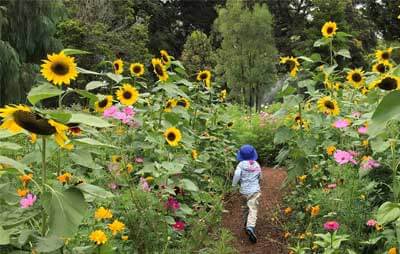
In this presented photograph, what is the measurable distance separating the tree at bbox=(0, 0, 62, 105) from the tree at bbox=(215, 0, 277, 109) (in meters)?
6.54

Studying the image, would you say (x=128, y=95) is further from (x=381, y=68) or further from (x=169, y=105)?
(x=381, y=68)

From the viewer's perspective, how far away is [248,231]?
14.1ft

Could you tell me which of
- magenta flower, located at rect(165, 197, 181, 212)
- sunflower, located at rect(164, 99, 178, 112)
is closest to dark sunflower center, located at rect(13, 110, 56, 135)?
magenta flower, located at rect(165, 197, 181, 212)

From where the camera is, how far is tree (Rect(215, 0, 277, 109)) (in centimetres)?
1719

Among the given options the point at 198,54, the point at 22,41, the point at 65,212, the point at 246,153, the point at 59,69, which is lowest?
the point at 198,54

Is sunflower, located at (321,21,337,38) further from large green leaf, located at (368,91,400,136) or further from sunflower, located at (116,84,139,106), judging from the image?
large green leaf, located at (368,91,400,136)

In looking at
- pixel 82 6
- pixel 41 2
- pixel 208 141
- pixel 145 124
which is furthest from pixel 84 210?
pixel 82 6

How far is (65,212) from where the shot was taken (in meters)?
1.41

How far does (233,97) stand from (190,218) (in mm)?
14786

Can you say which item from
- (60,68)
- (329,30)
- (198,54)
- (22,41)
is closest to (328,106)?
(329,30)

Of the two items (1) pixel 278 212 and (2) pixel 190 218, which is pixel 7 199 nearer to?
(2) pixel 190 218

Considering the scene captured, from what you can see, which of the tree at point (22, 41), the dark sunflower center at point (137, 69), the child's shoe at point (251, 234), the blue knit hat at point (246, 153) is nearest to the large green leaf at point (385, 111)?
the dark sunflower center at point (137, 69)

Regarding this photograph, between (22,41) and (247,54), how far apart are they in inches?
307

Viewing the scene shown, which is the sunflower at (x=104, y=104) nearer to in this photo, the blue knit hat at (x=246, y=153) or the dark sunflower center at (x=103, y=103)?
the dark sunflower center at (x=103, y=103)
